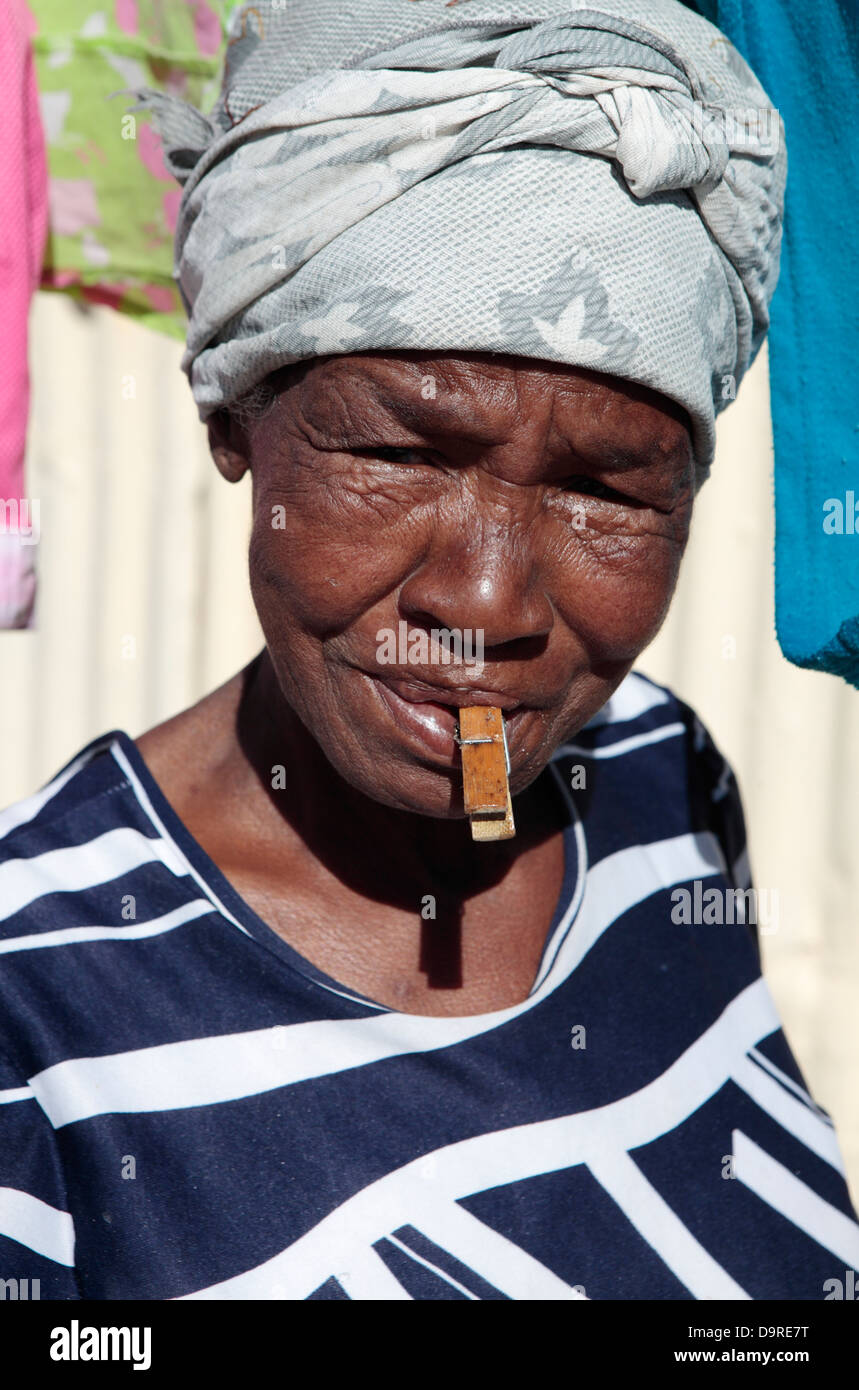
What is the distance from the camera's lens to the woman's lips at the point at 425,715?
1376 mm

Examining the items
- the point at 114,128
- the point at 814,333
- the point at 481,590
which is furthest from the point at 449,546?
the point at 114,128

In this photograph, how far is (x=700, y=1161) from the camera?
5.26 ft

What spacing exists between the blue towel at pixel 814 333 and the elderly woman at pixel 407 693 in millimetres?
95

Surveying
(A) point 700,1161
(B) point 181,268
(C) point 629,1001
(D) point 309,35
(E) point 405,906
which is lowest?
(A) point 700,1161

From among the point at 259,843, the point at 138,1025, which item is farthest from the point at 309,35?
A: the point at 138,1025

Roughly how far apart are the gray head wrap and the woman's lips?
14.4 inches

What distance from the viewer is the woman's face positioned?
4.24 feet

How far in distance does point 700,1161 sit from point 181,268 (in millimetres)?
1298

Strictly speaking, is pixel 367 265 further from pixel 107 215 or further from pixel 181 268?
pixel 107 215

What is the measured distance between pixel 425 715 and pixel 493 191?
548 millimetres

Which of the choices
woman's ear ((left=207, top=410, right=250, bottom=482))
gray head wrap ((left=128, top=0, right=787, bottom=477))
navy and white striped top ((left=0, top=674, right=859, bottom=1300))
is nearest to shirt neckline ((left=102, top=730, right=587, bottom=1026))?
navy and white striped top ((left=0, top=674, right=859, bottom=1300))

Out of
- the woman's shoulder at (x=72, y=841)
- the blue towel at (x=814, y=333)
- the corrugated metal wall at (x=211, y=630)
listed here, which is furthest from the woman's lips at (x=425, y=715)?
the corrugated metal wall at (x=211, y=630)

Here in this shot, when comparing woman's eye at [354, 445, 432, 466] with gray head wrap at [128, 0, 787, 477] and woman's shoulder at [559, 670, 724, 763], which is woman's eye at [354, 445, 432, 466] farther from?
woman's shoulder at [559, 670, 724, 763]
